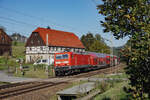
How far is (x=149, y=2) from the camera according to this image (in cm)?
415

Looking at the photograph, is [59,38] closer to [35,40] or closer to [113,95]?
[35,40]

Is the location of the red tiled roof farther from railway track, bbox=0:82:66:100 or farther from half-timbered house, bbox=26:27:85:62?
railway track, bbox=0:82:66:100

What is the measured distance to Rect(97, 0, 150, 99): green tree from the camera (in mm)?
3814

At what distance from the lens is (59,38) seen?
190 ft

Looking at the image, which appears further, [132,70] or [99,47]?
[99,47]

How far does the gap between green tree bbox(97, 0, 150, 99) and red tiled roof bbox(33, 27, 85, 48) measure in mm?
48230

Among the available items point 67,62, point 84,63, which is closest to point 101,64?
point 84,63

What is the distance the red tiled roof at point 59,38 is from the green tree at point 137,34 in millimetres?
48230

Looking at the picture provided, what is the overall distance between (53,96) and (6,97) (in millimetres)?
2924

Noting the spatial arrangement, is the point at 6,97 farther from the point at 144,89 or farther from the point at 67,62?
the point at 67,62

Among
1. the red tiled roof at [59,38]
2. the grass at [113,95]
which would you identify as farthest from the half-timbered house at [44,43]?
the grass at [113,95]

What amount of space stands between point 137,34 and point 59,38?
54.6 meters

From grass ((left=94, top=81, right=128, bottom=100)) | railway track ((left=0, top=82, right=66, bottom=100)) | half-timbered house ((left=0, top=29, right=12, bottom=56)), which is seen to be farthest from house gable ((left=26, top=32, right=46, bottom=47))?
grass ((left=94, top=81, right=128, bottom=100))

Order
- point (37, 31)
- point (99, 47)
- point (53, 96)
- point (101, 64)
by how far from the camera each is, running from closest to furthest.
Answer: point (53, 96) → point (101, 64) → point (37, 31) → point (99, 47)
